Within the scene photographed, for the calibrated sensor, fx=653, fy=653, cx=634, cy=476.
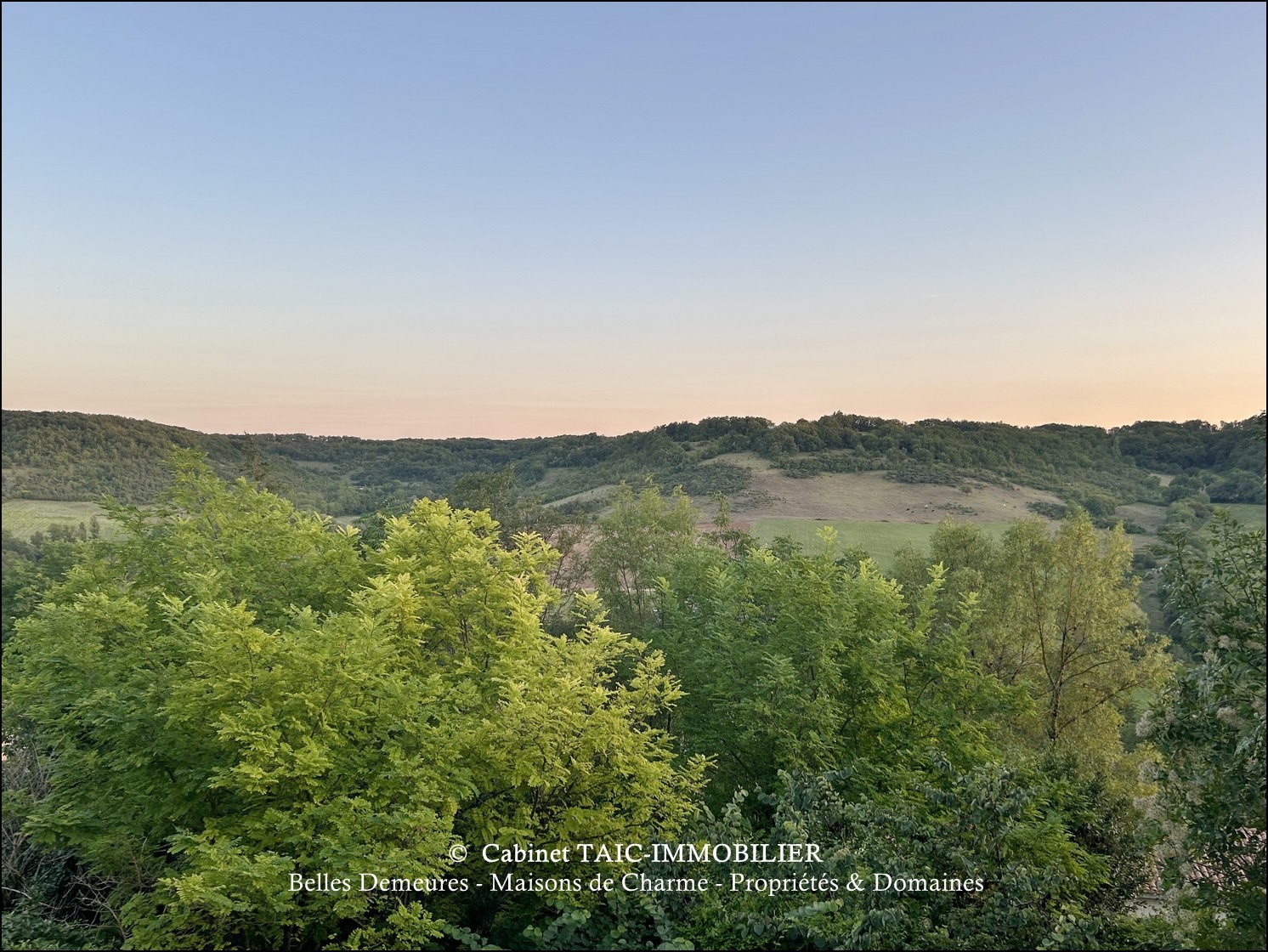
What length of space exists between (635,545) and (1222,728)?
24.9m

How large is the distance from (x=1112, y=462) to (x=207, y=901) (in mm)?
57659

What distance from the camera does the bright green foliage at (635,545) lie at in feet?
98.9

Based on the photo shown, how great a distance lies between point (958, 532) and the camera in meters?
28.2

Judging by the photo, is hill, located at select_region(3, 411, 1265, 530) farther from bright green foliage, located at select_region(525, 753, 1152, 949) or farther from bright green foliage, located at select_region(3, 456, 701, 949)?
bright green foliage, located at select_region(525, 753, 1152, 949)

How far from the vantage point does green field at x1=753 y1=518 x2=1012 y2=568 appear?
39281 mm

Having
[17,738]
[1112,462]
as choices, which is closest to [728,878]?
[17,738]

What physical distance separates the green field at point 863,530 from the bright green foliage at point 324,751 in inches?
1087

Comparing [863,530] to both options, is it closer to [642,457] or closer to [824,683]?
[642,457]

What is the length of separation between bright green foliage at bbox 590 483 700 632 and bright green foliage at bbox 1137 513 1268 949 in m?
22.1

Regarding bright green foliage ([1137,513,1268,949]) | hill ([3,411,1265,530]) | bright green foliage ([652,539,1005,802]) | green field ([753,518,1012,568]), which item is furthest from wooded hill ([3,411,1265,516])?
bright green foliage ([1137,513,1268,949])

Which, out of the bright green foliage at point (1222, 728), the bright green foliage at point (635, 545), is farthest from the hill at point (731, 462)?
the bright green foliage at point (1222, 728)

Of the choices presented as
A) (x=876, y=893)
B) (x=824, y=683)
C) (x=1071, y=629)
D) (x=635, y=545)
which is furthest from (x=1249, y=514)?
(x=635, y=545)

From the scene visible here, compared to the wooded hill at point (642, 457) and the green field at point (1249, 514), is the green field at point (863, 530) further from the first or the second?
the green field at point (1249, 514)

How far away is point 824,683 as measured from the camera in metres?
14.4
